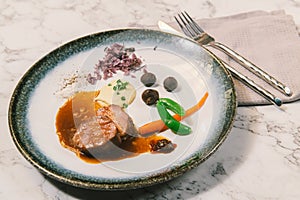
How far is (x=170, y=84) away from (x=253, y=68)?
20cm

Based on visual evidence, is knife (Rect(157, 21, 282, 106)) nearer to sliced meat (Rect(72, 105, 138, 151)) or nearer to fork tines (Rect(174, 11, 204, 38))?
fork tines (Rect(174, 11, 204, 38))

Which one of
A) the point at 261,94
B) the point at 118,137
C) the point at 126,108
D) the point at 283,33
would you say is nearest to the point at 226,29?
the point at 283,33

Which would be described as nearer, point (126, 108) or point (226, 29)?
point (126, 108)

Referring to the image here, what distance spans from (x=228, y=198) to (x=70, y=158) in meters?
0.31

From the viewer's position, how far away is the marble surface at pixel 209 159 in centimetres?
112

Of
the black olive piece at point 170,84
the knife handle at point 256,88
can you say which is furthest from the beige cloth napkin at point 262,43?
the black olive piece at point 170,84

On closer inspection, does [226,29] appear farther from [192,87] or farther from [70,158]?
[70,158]

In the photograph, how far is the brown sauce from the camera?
3.73ft

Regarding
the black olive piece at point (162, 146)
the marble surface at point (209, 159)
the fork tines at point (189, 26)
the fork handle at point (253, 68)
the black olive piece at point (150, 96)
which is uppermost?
the fork handle at point (253, 68)

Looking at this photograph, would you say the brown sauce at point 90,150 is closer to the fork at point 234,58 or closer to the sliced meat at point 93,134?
the sliced meat at point 93,134

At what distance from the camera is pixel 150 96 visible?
1303 millimetres

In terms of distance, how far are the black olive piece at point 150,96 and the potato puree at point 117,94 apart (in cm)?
3

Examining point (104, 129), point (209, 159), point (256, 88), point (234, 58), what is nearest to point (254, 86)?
point (256, 88)

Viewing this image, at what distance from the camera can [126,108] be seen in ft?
4.21
